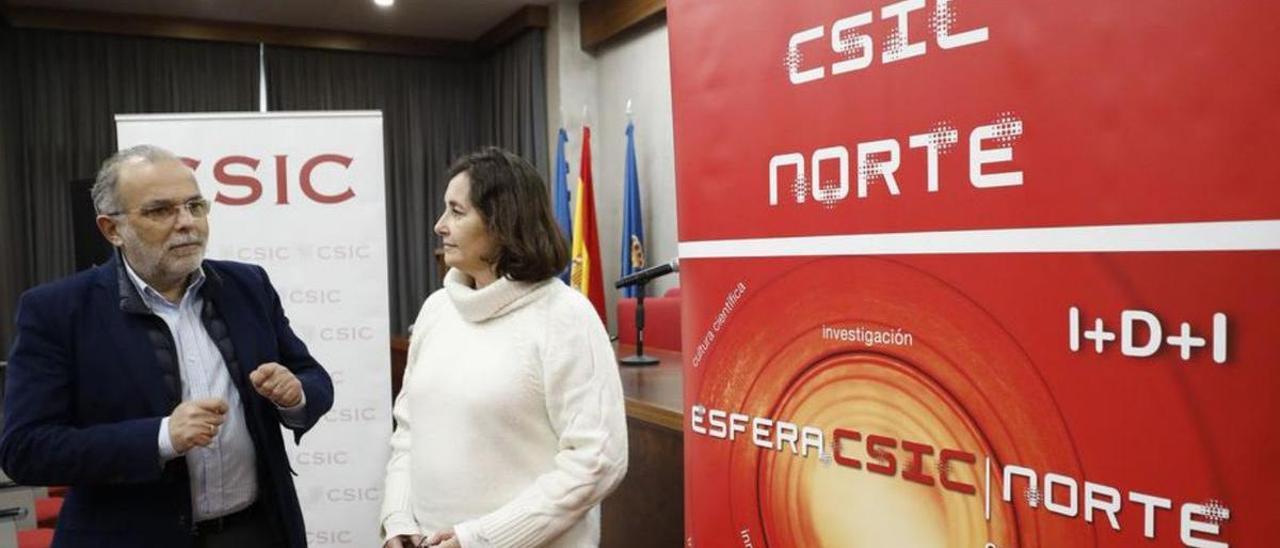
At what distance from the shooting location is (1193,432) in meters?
0.62

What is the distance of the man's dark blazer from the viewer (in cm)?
137

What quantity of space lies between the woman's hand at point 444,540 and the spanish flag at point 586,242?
4.24 m

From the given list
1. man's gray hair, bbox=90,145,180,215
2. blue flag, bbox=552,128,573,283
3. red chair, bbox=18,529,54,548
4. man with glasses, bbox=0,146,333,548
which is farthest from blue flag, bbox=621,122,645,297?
man's gray hair, bbox=90,145,180,215

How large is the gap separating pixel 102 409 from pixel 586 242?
4.30 metres

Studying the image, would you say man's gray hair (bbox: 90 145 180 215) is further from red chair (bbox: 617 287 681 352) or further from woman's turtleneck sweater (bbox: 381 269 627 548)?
red chair (bbox: 617 287 681 352)

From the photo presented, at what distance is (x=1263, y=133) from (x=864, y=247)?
0.34 metres

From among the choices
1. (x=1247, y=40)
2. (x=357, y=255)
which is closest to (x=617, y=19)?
(x=357, y=255)

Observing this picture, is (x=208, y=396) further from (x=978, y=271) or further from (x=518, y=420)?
(x=978, y=271)

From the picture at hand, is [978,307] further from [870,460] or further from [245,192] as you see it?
[245,192]

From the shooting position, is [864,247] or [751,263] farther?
[751,263]

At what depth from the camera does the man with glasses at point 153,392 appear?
4.53 ft

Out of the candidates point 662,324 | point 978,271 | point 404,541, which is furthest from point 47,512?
point 978,271

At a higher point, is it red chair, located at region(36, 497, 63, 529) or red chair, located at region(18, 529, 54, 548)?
red chair, located at region(18, 529, 54, 548)

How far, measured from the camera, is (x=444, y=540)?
4.42 ft
